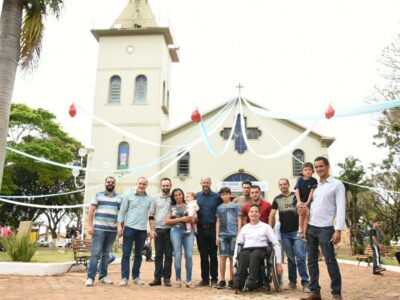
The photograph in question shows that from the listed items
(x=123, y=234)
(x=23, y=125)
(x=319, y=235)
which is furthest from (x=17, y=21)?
(x=23, y=125)

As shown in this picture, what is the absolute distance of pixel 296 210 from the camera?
722 centimetres

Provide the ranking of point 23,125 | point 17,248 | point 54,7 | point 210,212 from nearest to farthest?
point 210,212
point 54,7
point 17,248
point 23,125

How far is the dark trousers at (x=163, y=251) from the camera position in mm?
7715

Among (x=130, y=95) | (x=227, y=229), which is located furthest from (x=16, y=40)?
(x=130, y=95)

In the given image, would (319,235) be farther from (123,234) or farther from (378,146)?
(378,146)

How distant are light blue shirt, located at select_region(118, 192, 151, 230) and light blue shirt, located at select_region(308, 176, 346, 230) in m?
3.20

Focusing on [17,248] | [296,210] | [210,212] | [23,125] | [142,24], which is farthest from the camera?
[23,125]

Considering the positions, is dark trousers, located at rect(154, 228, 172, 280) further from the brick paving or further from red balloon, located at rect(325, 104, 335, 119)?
red balloon, located at rect(325, 104, 335, 119)

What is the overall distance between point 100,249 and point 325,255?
12.8 feet

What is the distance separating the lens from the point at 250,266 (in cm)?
659

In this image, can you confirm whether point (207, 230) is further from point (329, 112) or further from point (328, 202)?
point (329, 112)

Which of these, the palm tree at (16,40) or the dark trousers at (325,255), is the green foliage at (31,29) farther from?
the dark trousers at (325,255)

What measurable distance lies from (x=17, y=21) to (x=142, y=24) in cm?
2166

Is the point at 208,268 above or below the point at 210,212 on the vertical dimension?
below
